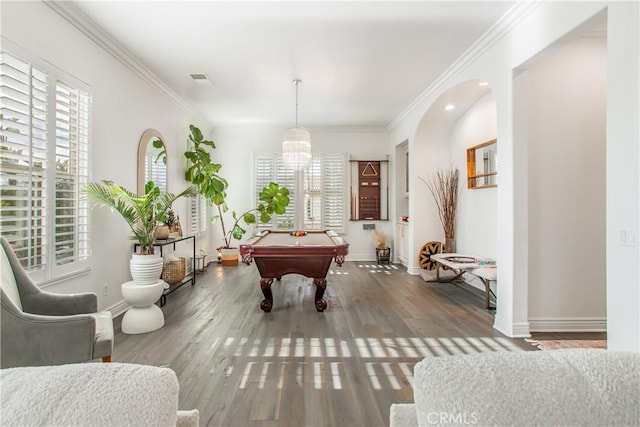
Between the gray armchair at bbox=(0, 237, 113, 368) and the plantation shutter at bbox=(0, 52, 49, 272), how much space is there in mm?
414

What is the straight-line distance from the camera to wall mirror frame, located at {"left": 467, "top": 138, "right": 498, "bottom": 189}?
4.57 meters

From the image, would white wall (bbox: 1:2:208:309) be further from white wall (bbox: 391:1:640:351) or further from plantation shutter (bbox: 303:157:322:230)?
white wall (bbox: 391:1:640:351)

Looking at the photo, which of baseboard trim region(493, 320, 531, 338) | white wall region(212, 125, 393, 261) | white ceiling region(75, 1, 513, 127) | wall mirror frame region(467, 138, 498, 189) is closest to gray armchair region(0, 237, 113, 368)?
white ceiling region(75, 1, 513, 127)

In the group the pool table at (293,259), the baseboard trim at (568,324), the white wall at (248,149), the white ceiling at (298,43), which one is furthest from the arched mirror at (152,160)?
the baseboard trim at (568,324)

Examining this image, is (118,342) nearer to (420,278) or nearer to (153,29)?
(153,29)

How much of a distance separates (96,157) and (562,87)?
15.3ft

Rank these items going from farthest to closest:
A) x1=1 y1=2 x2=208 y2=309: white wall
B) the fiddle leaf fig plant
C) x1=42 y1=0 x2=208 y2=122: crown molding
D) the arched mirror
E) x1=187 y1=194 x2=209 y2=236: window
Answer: x1=187 y1=194 x2=209 y2=236: window, the fiddle leaf fig plant, the arched mirror, x1=42 y1=0 x2=208 y2=122: crown molding, x1=1 y1=2 x2=208 y2=309: white wall

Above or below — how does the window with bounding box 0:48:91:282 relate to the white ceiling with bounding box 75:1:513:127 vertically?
below

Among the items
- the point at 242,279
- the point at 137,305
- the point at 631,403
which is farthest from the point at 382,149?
the point at 631,403

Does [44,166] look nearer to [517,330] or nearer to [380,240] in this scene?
[517,330]

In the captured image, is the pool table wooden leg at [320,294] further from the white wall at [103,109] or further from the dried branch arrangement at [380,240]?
the dried branch arrangement at [380,240]

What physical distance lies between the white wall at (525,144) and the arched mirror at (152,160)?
3997 mm

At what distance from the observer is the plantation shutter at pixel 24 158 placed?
93.1 inches

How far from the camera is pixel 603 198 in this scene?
330cm
